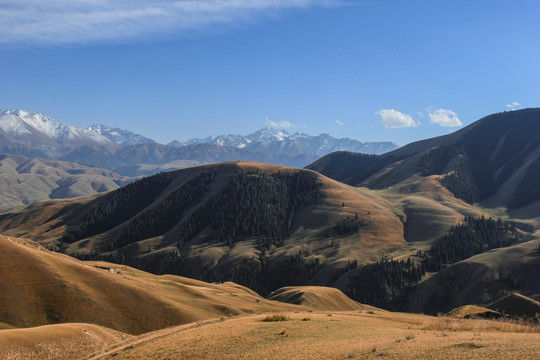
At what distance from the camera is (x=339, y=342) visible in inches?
1142

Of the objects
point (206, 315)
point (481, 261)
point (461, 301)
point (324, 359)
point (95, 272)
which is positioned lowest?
point (461, 301)

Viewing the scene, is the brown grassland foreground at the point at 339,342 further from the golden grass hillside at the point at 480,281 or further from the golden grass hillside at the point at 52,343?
the golden grass hillside at the point at 480,281

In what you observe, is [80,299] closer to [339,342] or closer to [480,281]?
[339,342]

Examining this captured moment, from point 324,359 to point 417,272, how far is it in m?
188

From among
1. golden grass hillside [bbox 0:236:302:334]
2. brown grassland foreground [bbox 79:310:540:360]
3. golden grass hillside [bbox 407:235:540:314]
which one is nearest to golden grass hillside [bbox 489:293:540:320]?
brown grassland foreground [bbox 79:310:540:360]

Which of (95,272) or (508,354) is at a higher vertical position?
(508,354)

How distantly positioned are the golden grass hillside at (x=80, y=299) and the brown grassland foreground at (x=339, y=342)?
34057 mm

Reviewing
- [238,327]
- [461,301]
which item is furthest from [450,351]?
[461,301]

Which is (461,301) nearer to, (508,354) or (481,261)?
(481,261)

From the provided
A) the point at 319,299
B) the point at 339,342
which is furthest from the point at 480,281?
the point at 339,342

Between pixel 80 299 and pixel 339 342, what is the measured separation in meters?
54.7

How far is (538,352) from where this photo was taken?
2111 cm

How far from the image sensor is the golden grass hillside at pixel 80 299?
65562mm

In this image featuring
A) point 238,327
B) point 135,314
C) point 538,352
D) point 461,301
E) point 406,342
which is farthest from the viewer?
point 461,301
